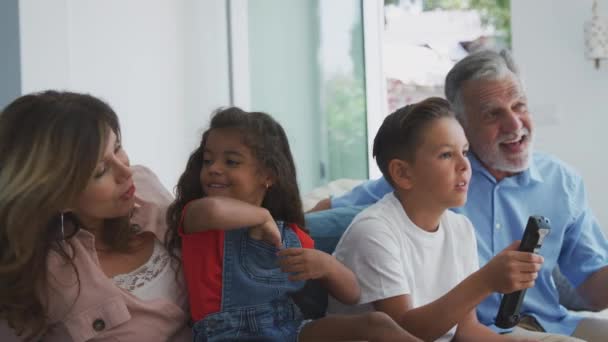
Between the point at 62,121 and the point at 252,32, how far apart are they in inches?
116

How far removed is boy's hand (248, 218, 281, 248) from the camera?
1.51 meters

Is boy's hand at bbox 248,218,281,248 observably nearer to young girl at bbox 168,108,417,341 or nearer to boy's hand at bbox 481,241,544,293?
young girl at bbox 168,108,417,341

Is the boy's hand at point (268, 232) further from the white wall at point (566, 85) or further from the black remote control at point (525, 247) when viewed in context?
the white wall at point (566, 85)

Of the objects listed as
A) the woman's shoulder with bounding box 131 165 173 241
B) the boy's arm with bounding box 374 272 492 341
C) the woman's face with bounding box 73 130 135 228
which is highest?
the woman's face with bounding box 73 130 135 228

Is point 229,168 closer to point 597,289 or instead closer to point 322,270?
point 322,270

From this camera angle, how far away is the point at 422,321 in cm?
148

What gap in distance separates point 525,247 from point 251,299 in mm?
533

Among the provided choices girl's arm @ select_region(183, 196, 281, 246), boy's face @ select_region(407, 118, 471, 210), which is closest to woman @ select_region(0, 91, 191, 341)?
girl's arm @ select_region(183, 196, 281, 246)

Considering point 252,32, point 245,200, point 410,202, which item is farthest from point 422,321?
point 252,32

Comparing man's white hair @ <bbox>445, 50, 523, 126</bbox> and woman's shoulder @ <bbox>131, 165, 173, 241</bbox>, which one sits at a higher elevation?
man's white hair @ <bbox>445, 50, 523, 126</bbox>

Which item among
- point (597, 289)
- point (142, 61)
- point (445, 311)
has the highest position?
point (142, 61)

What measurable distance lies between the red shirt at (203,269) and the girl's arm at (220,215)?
0.13 ft

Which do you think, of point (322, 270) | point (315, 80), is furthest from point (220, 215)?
point (315, 80)

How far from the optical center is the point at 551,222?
196 cm
